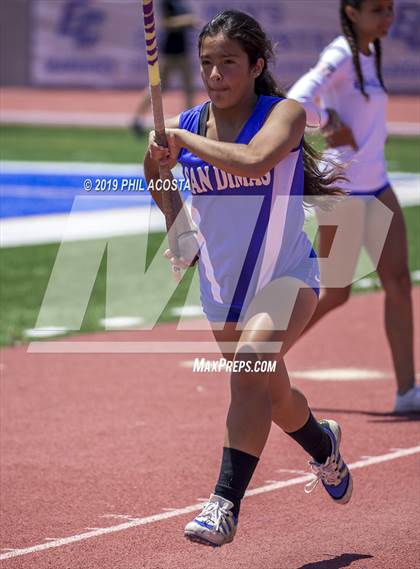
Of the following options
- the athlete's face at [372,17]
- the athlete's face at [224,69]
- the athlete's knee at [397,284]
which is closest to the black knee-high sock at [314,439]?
the athlete's face at [224,69]

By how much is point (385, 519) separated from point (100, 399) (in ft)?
9.28

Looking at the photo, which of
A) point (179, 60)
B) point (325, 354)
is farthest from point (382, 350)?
point (179, 60)

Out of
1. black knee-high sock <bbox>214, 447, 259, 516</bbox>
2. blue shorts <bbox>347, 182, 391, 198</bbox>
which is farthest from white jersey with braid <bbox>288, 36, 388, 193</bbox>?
black knee-high sock <bbox>214, 447, 259, 516</bbox>

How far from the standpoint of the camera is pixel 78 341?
32.5 ft

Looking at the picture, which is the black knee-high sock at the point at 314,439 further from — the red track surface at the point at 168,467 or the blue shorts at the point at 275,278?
the blue shorts at the point at 275,278

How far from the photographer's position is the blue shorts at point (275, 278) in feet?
17.2

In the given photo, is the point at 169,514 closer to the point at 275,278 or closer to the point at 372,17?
the point at 275,278

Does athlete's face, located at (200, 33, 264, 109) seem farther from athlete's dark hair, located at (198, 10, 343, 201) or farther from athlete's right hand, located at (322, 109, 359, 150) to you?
athlete's right hand, located at (322, 109, 359, 150)

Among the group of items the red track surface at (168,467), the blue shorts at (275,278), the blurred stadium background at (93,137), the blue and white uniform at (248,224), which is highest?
the blue and white uniform at (248,224)

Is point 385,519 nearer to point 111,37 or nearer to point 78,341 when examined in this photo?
point 78,341

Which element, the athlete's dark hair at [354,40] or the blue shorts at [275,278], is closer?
the blue shorts at [275,278]

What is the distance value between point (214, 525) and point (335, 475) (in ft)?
3.52

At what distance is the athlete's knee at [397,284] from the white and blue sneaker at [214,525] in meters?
3.06

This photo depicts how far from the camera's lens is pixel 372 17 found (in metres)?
7.55
